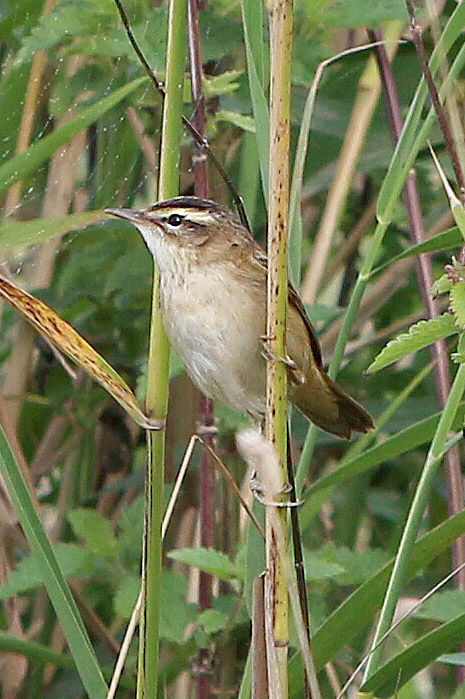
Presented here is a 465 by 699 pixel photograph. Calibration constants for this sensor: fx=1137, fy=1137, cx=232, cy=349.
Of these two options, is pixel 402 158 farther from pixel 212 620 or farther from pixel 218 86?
pixel 212 620

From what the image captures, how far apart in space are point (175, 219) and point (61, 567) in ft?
2.16

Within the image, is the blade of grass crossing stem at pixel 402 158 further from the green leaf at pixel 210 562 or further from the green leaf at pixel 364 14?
the green leaf at pixel 364 14

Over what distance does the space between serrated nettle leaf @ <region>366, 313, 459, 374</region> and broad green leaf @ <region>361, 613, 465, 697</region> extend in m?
0.32

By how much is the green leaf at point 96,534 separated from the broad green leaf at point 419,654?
696mm

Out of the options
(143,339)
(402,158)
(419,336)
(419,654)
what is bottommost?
(419,654)

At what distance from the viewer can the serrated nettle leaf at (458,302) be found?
94 cm

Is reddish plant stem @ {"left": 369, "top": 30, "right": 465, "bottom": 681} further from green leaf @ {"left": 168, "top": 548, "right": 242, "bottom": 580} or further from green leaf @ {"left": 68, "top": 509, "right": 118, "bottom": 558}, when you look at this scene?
green leaf @ {"left": 68, "top": 509, "right": 118, "bottom": 558}

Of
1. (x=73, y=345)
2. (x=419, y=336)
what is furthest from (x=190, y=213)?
(x=419, y=336)

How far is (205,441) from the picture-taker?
1.57 m

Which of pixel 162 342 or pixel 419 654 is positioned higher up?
pixel 162 342

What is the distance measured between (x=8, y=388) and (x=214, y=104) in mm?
743

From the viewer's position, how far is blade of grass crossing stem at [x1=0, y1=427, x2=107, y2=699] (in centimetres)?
106

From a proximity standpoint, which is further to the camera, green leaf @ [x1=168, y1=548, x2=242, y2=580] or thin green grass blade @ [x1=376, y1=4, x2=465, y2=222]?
green leaf @ [x1=168, y1=548, x2=242, y2=580]

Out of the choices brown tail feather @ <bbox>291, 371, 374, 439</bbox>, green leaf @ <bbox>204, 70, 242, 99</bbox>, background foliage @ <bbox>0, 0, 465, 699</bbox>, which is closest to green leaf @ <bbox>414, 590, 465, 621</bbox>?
background foliage @ <bbox>0, 0, 465, 699</bbox>
